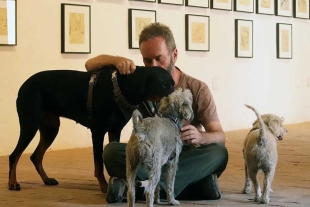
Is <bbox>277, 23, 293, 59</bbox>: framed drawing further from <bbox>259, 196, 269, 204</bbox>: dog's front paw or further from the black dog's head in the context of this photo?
<bbox>259, 196, 269, 204</bbox>: dog's front paw

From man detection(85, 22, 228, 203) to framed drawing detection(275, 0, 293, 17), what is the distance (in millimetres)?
5617

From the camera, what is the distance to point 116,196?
341cm

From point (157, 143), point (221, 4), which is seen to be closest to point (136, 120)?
point (157, 143)

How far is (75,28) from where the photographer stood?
248 inches

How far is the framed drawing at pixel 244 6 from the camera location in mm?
8205

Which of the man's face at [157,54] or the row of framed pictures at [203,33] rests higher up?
the row of framed pictures at [203,33]

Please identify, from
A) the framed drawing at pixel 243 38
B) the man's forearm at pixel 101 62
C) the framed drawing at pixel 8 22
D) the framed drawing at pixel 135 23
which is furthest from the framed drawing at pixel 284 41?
the man's forearm at pixel 101 62

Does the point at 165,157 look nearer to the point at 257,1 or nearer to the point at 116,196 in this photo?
the point at 116,196

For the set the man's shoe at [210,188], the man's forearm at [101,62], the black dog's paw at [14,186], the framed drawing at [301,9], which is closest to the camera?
the man's shoe at [210,188]

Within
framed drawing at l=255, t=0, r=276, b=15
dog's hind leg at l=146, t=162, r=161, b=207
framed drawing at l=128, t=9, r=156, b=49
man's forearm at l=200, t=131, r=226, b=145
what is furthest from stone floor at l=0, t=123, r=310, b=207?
framed drawing at l=255, t=0, r=276, b=15

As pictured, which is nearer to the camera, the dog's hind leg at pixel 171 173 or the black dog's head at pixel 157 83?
the dog's hind leg at pixel 171 173

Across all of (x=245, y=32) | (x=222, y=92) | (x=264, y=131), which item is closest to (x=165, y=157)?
(x=264, y=131)

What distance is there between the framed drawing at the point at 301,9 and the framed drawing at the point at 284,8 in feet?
0.28

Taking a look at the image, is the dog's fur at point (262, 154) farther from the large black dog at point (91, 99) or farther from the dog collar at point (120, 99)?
the dog collar at point (120, 99)
